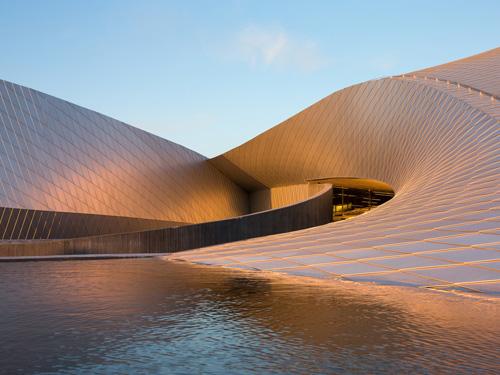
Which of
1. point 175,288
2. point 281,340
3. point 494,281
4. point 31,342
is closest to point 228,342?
point 281,340

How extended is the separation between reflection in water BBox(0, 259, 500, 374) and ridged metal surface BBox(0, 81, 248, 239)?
70.8 feet

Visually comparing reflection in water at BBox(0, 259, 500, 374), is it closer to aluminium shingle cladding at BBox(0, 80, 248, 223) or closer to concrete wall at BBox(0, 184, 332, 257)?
concrete wall at BBox(0, 184, 332, 257)

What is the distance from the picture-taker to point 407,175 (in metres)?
25.6

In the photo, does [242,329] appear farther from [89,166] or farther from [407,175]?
[89,166]

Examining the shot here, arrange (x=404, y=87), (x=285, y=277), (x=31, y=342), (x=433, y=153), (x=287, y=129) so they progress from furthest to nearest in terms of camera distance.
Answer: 1. (x=287, y=129)
2. (x=404, y=87)
3. (x=433, y=153)
4. (x=285, y=277)
5. (x=31, y=342)

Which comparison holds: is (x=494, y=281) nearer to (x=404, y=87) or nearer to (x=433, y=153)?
(x=433, y=153)

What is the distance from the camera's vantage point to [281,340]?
469cm

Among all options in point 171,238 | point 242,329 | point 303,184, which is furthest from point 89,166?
point 242,329

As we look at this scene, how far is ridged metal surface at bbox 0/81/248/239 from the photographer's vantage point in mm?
28375

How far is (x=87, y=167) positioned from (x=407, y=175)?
62.6ft

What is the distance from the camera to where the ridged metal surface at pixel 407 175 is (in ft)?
31.5

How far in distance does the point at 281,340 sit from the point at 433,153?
18061mm

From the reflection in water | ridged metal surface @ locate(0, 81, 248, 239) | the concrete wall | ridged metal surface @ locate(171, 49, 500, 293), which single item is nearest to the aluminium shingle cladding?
ridged metal surface @ locate(0, 81, 248, 239)

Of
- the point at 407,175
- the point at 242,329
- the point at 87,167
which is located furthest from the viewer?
the point at 87,167
